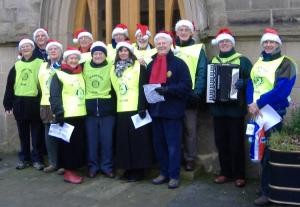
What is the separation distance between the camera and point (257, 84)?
5938 millimetres

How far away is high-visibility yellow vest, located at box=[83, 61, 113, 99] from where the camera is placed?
6641 millimetres

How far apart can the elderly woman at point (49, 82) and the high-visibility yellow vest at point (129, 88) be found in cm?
89

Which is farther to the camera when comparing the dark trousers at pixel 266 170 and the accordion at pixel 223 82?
the accordion at pixel 223 82

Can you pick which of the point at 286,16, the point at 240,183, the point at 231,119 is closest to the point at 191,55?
the point at 231,119

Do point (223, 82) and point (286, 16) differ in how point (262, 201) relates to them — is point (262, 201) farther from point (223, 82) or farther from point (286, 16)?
point (286, 16)

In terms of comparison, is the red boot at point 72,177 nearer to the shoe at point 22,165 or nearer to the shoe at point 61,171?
the shoe at point 61,171

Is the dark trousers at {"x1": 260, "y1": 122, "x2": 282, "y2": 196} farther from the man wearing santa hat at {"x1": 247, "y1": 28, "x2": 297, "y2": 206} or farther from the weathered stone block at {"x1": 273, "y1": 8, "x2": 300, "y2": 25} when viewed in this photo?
the weathered stone block at {"x1": 273, "y1": 8, "x2": 300, "y2": 25}

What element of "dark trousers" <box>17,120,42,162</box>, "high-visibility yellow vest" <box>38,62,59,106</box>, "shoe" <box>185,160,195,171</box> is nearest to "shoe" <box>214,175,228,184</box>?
"shoe" <box>185,160,195,171</box>

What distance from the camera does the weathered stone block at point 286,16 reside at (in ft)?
21.6

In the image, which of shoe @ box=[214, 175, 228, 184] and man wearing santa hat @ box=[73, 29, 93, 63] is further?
man wearing santa hat @ box=[73, 29, 93, 63]

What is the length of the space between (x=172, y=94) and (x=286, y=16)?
1.78 meters

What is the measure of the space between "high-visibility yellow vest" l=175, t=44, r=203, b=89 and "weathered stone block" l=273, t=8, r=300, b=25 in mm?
1015

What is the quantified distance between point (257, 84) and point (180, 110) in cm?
96

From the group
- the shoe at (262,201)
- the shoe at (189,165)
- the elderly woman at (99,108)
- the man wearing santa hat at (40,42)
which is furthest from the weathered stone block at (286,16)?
the man wearing santa hat at (40,42)
